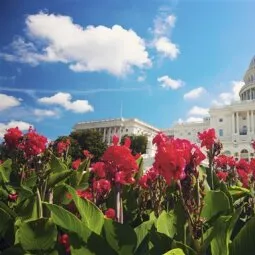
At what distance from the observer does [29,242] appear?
2.19 metres

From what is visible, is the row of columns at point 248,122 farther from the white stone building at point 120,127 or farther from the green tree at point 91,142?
the green tree at point 91,142

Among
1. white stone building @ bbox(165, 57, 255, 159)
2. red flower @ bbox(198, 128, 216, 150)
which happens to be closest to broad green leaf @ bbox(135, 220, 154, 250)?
red flower @ bbox(198, 128, 216, 150)

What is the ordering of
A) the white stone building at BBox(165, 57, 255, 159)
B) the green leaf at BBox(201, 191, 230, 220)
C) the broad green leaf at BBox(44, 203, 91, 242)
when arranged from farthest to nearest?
the white stone building at BBox(165, 57, 255, 159) → the green leaf at BBox(201, 191, 230, 220) → the broad green leaf at BBox(44, 203, 91, 242)

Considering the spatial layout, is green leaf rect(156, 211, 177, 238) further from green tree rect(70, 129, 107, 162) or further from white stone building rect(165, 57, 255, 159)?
white stone building rect(165, 57, 255, 159)

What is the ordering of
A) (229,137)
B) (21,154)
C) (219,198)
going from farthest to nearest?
1. (229,137)
2. (21,154)
3. (219,198)

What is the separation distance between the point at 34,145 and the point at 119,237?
234 cm

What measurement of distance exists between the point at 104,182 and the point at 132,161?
1.72ft

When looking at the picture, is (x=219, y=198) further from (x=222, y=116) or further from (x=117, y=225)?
(x=222, y=116)

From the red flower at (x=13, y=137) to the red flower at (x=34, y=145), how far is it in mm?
348

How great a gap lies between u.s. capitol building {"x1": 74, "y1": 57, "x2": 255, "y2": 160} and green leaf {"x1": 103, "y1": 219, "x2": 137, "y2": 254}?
2329 inches

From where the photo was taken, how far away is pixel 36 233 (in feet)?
7.15

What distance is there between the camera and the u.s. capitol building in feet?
232

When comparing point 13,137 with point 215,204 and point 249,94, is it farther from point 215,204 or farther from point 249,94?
point 249,94

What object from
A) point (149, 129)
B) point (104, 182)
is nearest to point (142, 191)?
point (104, 182)
